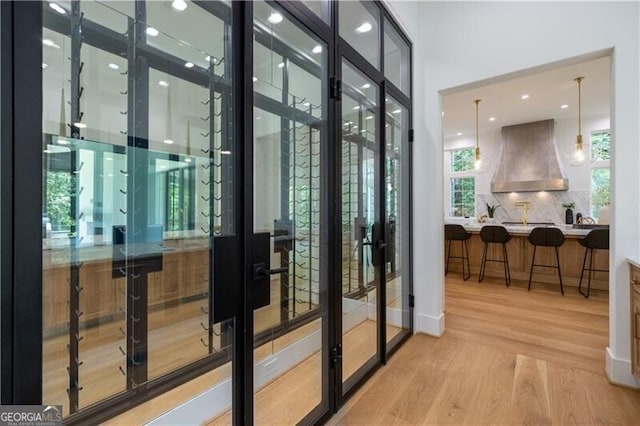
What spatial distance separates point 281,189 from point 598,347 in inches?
130

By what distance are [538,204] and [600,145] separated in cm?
174

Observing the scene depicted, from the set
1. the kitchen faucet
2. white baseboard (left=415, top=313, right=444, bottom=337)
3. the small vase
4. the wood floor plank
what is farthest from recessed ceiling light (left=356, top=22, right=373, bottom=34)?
the small vase

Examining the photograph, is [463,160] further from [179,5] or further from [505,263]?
[179,5]

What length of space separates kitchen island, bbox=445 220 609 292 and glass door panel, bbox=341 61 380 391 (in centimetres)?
363

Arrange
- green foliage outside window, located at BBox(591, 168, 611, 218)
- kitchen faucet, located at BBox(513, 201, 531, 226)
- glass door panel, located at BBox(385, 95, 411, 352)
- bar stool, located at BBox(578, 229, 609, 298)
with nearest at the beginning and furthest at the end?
glass door panel, located at BBox(385, 95, 411, 352) < bar stool, located at BBox(578, 229, 609, 298) < green foliage outside window, located at BBox(591, 168, 611, 218) < kitchen faucet, located at BBox(513, 201, 531, 226)

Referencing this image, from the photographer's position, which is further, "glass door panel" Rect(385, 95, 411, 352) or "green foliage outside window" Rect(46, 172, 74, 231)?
"glass door panel" Rect(385, 95, 411, 352)

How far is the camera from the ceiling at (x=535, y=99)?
4613mm

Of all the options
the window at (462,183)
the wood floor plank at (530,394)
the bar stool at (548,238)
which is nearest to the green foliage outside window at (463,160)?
the window at (462,183)

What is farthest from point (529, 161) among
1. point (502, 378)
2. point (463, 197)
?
point (502, 378)

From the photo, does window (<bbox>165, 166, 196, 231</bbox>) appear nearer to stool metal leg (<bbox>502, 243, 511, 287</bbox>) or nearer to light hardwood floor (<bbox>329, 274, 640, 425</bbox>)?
light hardwood floor (<bbox>329, 274, 640, 425</bbox>)

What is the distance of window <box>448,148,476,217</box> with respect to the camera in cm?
835

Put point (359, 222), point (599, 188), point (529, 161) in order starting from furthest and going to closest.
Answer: point (529, 161) → point (599, 188) → point (359, 222)

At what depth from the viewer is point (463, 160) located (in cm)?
855

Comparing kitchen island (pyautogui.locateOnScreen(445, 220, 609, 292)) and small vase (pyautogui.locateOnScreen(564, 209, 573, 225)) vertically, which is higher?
small vase (pyautogui.locateOnScreen(564, 209, 573, 225))
